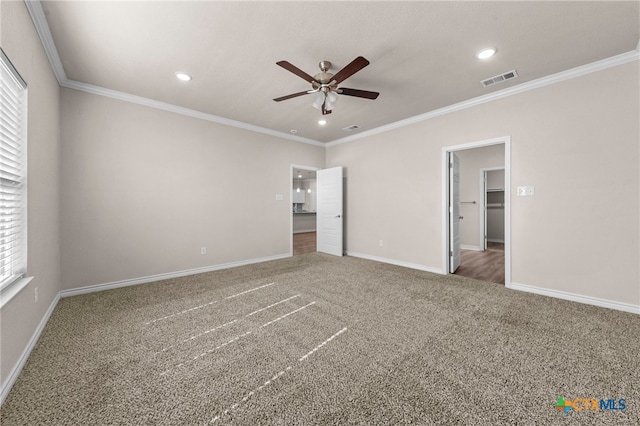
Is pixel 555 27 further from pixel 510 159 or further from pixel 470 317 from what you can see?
pixel 470 317

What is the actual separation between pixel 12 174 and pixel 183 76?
6.22ft

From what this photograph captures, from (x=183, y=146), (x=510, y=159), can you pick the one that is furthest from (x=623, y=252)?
(x=183, y=146)

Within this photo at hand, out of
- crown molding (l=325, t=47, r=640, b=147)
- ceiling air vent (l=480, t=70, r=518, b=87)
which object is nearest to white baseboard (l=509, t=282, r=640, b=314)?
crown molding (l=325, t=47, r=640, b=147)

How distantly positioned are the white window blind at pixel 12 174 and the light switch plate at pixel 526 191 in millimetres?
5030

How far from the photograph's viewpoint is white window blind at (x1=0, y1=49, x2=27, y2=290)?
1.66 metres

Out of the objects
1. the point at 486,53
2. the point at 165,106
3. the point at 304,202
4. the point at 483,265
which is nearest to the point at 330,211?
the point at 483,265

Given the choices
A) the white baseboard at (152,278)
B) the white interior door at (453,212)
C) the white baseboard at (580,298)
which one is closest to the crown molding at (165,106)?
the white baseboard at (152,278)

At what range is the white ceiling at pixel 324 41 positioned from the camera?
6.54ft

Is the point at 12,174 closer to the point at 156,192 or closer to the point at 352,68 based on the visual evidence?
the point at 156,192

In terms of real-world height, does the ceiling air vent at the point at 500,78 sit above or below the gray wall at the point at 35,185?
above

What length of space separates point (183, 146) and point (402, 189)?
12.7ft

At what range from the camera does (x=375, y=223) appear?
515cm

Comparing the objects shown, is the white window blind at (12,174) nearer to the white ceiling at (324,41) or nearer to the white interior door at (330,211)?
the white ceiling at (324,41)

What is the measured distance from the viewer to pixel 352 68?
2.29 meters
